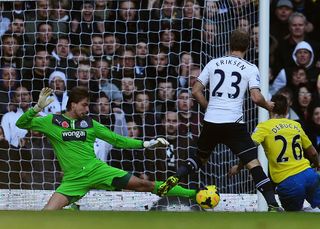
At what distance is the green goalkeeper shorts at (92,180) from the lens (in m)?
8.42

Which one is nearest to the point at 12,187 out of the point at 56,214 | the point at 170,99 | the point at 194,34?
the point at 170,99

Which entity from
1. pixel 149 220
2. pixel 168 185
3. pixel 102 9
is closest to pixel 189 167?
pixel 168 185

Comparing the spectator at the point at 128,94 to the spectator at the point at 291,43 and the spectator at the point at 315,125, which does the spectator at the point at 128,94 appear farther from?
the spectator at the point at 315,125

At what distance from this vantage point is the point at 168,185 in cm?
830

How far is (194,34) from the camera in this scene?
35.6 ft

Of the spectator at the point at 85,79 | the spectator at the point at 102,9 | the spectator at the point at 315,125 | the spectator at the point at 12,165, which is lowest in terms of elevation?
the spectator at the point at 12,165

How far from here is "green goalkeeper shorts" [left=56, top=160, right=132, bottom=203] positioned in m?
8.42

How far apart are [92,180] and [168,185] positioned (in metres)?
0.71

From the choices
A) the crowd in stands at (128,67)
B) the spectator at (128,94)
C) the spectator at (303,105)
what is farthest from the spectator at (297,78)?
the spectator at (128,94)

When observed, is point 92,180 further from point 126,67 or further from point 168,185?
point 126,67

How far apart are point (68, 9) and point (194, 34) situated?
1568mm

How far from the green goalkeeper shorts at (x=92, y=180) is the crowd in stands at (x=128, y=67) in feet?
6.54

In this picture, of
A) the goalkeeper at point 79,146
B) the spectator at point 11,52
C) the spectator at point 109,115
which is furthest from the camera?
the spectator at point 11,52

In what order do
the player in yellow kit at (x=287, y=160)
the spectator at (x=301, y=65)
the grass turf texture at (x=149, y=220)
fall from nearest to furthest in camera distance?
the grass turf texture at (x=149, y=220), the player in yellow kit at (x=287, y=160), the spectator at (x=301, y=65)
